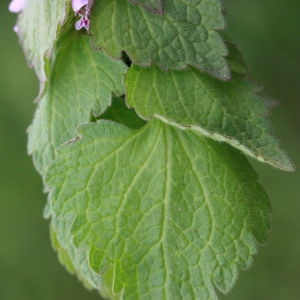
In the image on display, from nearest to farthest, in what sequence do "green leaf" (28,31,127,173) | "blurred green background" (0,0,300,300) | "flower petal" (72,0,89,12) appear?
"flower petal" (72,0,89,12), "green leaf" (28,31,127,173), "blurred green background" (0,0,300,300)

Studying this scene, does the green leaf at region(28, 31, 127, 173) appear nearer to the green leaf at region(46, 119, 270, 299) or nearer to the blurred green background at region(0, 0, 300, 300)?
the green leaf at region(46, 119, 270, 299)

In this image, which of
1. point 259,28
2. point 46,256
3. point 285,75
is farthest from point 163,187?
point 46,256

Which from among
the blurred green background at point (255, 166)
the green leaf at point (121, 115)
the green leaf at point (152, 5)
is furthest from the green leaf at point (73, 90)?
the blurred green background at point (255, 166)

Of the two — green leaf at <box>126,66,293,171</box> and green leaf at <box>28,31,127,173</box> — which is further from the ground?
green leaf at <box>28,31,127,173</box>

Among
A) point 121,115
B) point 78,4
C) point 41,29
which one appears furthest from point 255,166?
point 78,4

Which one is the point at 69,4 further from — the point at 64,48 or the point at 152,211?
the point at 152,211

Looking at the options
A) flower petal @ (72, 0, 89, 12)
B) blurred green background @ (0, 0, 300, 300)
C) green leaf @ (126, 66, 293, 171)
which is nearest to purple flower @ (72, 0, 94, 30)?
flower petal @ (72, 0, 89, 12)
